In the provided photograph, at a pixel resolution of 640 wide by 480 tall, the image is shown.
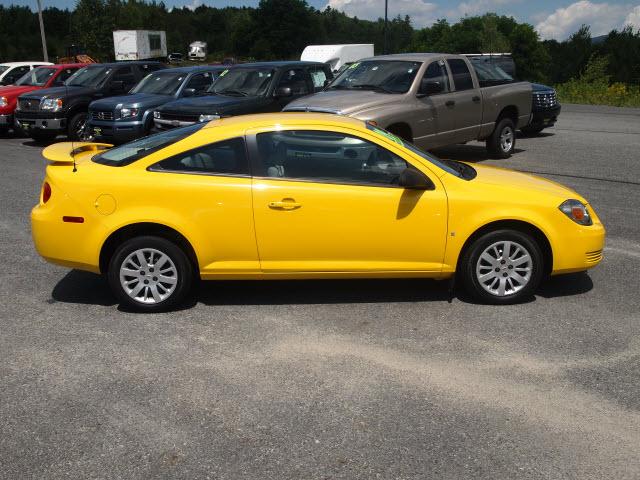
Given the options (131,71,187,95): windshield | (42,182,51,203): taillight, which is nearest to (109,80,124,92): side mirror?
(131,71,187,95): windshield

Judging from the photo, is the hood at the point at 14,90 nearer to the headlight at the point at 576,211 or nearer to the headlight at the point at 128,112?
the headlight at the point at 128,112

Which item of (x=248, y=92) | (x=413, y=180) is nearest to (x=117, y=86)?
(x=248, y=92)

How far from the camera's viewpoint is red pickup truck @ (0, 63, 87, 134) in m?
17.6

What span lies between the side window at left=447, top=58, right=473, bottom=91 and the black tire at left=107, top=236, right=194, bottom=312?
785cm

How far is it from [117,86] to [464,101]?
920 cm

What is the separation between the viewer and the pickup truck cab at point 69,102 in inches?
627

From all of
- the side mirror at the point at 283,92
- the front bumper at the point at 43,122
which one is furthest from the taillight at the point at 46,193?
the front bumper at the point at 43,122

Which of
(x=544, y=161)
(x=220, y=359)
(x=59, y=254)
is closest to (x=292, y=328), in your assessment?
(x=220, y=359)

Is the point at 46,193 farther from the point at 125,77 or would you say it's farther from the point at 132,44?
the point at 132,44

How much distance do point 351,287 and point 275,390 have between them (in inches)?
80.0

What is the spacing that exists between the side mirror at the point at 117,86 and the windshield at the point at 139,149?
11.9m

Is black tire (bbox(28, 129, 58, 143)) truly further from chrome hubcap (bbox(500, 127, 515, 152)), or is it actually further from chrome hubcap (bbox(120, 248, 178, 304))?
chrome hubcap (bbox(120, 248, 178, 304))

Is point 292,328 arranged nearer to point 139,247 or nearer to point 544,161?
point 139,247

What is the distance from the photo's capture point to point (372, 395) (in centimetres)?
414
